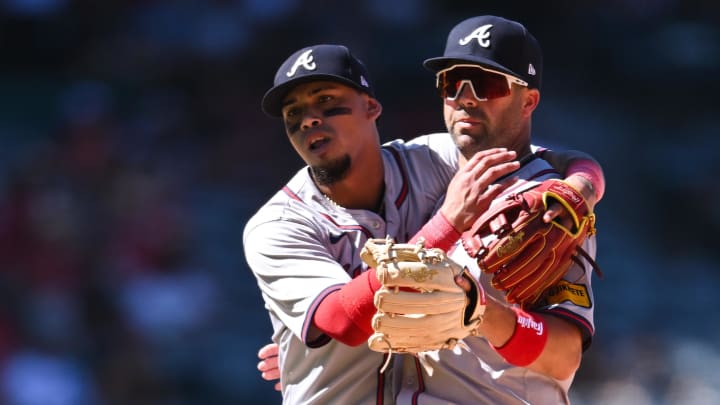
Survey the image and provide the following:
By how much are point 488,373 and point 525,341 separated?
25cm

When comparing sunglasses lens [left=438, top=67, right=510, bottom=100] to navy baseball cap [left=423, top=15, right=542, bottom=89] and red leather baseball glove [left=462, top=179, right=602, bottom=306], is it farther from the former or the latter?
red leather baseball glove [left=462, top=179, right=602, bottom=306]

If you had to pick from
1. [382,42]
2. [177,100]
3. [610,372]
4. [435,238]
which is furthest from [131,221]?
[435,238]

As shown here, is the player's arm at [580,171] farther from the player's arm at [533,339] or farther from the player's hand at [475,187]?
the player's arm at [533,339]

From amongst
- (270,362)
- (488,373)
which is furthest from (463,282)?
(270,362)

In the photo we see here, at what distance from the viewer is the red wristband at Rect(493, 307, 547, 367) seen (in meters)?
2.66

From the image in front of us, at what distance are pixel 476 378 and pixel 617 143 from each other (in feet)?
19.2

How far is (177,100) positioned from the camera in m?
7.75

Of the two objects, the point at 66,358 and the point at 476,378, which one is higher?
the point at 66,358

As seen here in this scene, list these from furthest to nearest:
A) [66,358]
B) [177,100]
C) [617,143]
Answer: [617,143] → [177,100] → [66,358]

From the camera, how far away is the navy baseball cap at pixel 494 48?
Answer: 2.96 meters

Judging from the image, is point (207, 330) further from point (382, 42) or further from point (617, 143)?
point (617, 143)

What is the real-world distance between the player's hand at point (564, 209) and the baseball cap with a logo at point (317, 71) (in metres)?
0.68

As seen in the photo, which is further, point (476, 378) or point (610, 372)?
point (610, 372)

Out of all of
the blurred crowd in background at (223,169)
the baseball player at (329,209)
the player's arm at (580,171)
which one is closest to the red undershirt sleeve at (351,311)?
the baseball player at (329,209)
